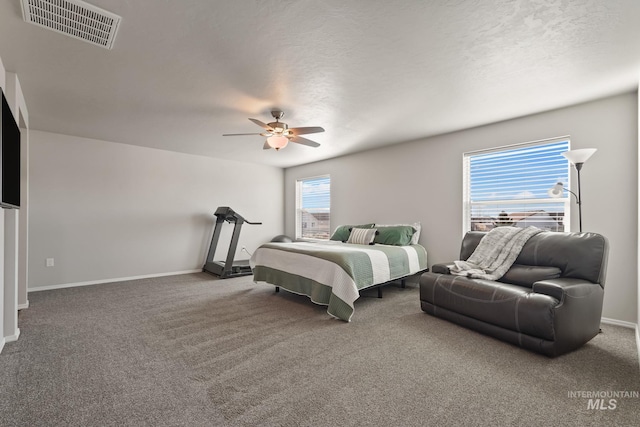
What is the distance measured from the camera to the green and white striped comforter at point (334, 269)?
3.11 metres

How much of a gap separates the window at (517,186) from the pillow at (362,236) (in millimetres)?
1399

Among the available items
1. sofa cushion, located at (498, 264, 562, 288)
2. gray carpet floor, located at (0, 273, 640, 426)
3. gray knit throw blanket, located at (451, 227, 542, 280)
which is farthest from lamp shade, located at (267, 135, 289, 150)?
sofa cushion, located at (498, 264, 562, 288)

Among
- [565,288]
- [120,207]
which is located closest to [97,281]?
[120,207]

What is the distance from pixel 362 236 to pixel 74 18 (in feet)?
13.4

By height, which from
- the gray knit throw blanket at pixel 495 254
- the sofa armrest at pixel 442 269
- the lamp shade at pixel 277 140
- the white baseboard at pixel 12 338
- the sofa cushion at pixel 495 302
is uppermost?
the lamp shade at pixel 277 140

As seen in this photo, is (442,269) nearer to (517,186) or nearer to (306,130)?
(517,186)

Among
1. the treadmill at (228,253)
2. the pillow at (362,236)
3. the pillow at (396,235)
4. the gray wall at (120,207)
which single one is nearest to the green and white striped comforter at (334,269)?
the pillow at (396,235)

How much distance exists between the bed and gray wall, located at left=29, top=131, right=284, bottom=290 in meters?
2.13

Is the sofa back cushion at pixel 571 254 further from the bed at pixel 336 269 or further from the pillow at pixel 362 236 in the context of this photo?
the pillow at pixel 362 236

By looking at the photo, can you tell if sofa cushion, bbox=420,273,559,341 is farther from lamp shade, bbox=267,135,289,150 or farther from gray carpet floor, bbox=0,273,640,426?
lamp shade, bbox=267,135,289,150

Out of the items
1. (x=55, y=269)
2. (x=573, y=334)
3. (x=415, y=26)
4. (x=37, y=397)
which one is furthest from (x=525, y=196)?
(x=55, y=269)

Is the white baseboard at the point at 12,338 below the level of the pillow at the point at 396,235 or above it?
below

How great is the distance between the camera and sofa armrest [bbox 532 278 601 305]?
222cm

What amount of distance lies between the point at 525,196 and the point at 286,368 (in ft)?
11.5
